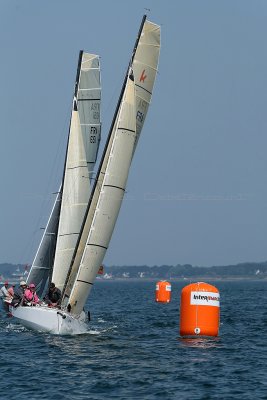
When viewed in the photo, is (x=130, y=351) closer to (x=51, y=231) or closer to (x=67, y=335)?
(x=67, y=335)

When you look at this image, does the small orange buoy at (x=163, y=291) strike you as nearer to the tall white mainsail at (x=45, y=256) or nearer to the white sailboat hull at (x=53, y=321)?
the tall white mainsail at (x=45, y=256)

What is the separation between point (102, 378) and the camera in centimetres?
2503

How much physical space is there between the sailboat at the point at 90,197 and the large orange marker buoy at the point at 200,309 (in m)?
4.19

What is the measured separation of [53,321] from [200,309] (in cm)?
575

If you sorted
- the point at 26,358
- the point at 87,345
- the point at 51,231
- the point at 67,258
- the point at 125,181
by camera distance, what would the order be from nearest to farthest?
the point at 26,358 → the point at 87,345 → the point at 125,181 → the point at 67,258 → the point at 51,231

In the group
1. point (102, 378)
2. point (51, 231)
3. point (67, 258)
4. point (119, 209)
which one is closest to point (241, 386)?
point (102, 378)

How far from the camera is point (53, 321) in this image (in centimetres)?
3422

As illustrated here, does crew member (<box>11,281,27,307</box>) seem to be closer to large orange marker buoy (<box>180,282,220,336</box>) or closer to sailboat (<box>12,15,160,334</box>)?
sailboat (<box>12,15,160,334</box>)

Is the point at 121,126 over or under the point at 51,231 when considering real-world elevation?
over

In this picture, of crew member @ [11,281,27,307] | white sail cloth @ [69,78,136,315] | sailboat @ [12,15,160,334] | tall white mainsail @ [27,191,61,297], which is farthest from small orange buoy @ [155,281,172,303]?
white sail cloth @ [69,78,136,315]

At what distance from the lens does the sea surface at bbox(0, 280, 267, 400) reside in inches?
915

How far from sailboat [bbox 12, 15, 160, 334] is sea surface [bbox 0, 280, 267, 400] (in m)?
0.98

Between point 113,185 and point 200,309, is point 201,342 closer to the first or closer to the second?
point 200,309

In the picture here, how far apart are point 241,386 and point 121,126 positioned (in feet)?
42.2
